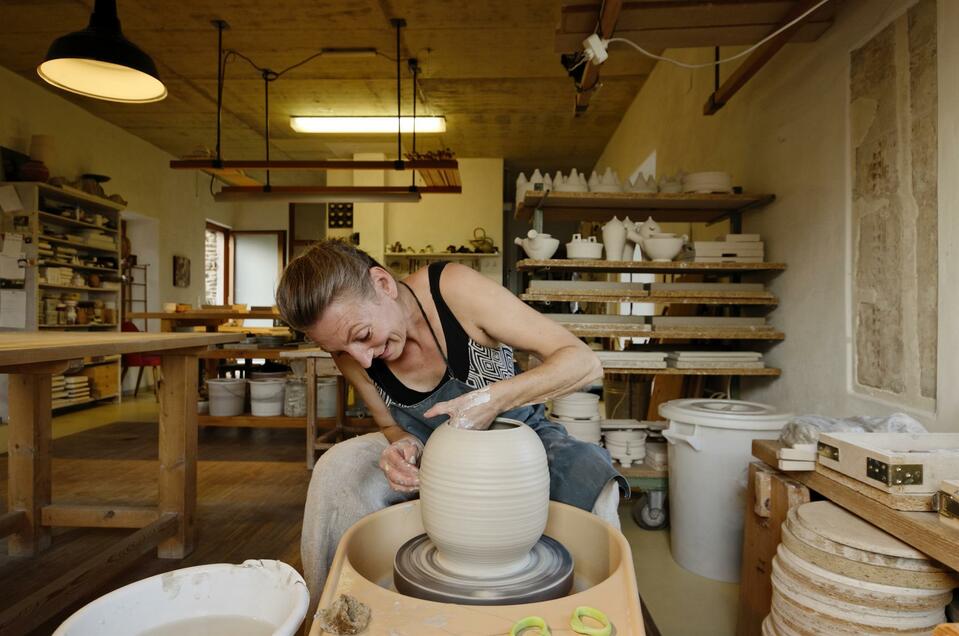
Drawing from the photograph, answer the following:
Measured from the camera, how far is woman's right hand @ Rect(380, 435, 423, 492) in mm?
1295

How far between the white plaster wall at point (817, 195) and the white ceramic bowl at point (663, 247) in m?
0.46

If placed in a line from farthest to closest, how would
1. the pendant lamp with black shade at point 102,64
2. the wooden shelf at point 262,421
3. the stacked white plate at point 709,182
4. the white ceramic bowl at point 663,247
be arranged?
1. the wooden shelf at point 262,421
2. the stacked white plate at point 709,182
3. the white ceramic bowl at point 663,247
4. the pendant lamp with black shade at point 102,64

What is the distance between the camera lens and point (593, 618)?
2.66 feet

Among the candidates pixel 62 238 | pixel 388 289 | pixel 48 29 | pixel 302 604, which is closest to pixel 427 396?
pixel 388 289

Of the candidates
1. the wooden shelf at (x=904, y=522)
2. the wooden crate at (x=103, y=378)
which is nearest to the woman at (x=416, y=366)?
the wooden shelf at (x=904, y=522)

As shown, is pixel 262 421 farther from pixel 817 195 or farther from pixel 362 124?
pixel 817 195

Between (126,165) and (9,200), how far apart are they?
83.1 inches

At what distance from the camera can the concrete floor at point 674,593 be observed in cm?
192

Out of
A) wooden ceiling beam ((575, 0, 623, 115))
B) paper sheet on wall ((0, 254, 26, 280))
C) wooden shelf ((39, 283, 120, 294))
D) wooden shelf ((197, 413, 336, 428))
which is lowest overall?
wooden shelf ((197, 413, 336, 428))

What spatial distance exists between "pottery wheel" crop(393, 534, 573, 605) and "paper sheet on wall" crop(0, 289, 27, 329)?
597 cm

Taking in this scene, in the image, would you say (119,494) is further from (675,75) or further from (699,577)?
(675,75)

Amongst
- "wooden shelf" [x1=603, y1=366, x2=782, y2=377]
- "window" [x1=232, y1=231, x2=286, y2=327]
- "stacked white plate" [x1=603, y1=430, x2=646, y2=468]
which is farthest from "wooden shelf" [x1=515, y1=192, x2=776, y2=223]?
"window" [x1=232, y1=231, x2=286, y2=327]

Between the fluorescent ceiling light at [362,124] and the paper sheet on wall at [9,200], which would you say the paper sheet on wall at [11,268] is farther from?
the fluorescent ceiling light at [362,124]

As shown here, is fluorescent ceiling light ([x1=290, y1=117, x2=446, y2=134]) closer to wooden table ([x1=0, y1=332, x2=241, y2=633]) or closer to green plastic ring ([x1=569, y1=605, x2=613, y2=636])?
wooden table ([x1=0, y1=332, x2=241, y2=633])
